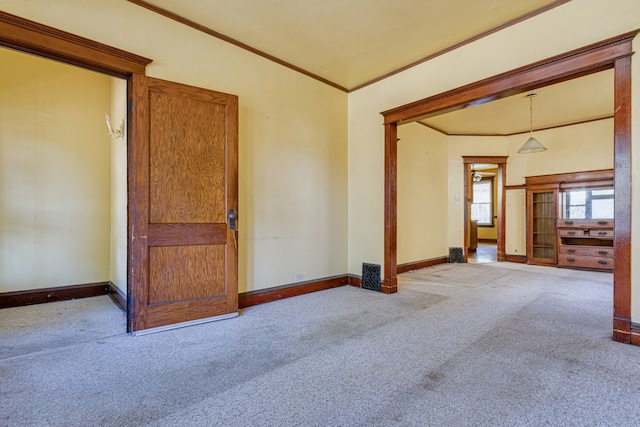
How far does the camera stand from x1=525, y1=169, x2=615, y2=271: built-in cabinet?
589cm

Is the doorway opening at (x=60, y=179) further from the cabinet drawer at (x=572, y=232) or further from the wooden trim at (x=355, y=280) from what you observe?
the cabinet drawer at (x=572, y=232)

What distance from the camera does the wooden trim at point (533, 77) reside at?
8.48 ft

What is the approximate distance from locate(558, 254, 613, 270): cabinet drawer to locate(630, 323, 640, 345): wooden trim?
433cm

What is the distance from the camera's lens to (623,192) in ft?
8.21

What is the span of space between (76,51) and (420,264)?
5.93 m

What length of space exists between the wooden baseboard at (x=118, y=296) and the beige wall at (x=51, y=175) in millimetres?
249

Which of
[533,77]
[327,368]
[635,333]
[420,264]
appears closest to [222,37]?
[533,77]

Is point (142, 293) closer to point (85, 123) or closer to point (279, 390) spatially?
point (279, 390)

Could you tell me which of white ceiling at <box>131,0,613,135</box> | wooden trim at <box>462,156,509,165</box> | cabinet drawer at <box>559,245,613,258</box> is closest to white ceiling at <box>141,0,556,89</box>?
white ceiling at <box>131,0,613,135</box>

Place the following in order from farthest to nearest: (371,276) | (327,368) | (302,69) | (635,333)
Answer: (371,276) < (302,69) < (635,333) < (327,368)

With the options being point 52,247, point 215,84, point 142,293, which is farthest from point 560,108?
point 52,247

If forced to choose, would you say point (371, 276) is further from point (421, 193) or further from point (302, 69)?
point (302, 69)

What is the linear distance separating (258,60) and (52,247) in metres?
3.43

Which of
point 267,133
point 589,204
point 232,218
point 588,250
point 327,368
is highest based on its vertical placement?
point 267,133
